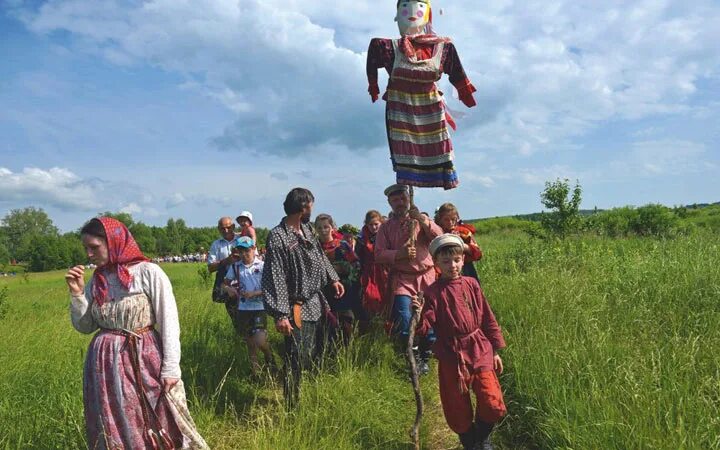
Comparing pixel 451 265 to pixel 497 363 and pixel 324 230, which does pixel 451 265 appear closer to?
pixel 497 363

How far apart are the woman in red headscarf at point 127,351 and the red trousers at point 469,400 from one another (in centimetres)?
160

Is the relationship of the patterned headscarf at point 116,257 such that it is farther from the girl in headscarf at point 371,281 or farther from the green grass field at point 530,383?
the girl in headscarf at point 371,281

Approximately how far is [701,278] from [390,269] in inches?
133

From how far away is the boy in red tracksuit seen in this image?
300 centimetres

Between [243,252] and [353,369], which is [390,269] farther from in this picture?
[243,252]

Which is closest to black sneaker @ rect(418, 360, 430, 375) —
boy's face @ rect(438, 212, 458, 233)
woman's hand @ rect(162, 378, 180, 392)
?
boy's face @ rect(438, 212, 458, 233)

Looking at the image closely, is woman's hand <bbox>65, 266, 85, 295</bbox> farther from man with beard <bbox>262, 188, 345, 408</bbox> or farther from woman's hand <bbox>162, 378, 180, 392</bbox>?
man with beard <bbox>262, 188, 345, 408</bbox>

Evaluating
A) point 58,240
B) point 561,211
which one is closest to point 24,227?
point 58,240

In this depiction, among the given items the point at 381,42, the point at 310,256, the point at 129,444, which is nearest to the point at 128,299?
the point at 129,444

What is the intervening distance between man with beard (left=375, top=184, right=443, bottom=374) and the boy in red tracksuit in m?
0.91

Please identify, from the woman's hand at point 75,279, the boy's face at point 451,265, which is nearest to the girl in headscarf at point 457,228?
the boy's face at point 451,265

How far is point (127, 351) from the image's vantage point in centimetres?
256

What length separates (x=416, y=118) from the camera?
4.11 metres

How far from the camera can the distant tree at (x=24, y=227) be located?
84.7 m
